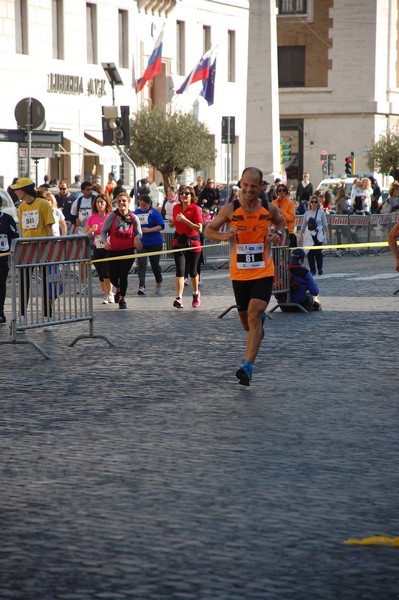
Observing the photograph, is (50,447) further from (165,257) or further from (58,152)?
(58,152)

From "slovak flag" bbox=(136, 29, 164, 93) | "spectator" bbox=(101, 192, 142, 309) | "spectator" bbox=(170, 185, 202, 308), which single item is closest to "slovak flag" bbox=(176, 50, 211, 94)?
"slovak flag" bbox=(136, 29, 164, 93)

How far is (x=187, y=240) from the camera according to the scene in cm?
1889

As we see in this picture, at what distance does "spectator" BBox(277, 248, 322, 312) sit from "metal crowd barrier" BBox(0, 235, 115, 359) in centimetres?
394

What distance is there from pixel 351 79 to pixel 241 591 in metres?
75.0

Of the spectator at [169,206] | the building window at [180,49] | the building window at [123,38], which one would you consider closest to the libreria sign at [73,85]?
the building window at [123,38]

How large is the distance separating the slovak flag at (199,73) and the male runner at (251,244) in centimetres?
3904

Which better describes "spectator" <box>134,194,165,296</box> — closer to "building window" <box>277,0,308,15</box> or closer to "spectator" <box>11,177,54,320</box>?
"spectator" <box>11,177,54,320</box>

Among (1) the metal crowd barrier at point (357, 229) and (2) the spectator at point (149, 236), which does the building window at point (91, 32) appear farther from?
(2) the spectator at point (149, 236)

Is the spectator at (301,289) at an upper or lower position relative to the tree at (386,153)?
lower

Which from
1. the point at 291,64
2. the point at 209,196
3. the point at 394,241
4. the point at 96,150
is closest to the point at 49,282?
the point at 394,241

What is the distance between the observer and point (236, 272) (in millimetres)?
11023

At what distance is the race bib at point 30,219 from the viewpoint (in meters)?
15.8

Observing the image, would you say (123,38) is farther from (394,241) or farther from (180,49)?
(394,241)

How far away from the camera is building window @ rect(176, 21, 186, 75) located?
171ft
